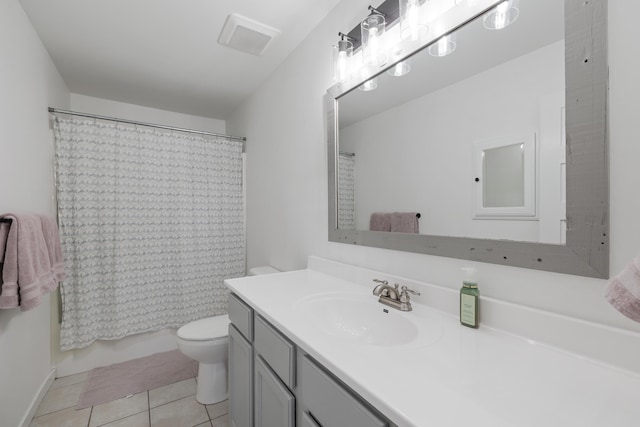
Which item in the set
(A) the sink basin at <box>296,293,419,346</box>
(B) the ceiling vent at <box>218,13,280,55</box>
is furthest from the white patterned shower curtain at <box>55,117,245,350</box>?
(A) the sink basin at <box>296,293,419,346</box>

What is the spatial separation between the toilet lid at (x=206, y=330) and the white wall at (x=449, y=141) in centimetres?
116

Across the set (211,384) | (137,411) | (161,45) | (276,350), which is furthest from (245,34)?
(137,411)

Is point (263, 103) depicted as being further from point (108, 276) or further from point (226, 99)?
point (108, 276)

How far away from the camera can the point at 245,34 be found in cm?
177

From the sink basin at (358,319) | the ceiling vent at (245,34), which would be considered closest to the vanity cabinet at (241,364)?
the sink basin at (358,319)

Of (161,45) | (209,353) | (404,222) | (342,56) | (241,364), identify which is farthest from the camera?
(161,45)

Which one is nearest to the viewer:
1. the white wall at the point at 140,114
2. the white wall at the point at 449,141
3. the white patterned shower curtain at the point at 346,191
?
the white wall at the point at 449,141

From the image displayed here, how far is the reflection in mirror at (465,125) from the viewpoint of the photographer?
80cm

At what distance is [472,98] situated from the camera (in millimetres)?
992

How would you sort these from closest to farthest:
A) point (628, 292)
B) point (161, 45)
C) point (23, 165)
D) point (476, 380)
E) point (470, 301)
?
point (628, 292) < point (476, 380) < point (470, 301) < point (23, 165) < point (161, 45)

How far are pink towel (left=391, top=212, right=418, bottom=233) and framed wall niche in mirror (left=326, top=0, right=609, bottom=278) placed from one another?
0.09 feet

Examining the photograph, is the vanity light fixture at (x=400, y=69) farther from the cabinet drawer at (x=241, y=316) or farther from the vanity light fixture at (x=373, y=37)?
the cabinet drawer at (x=241, y=316)

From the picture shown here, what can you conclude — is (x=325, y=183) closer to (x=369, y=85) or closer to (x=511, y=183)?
(x=369, y=85)

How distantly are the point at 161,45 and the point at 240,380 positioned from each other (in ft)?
6.86
